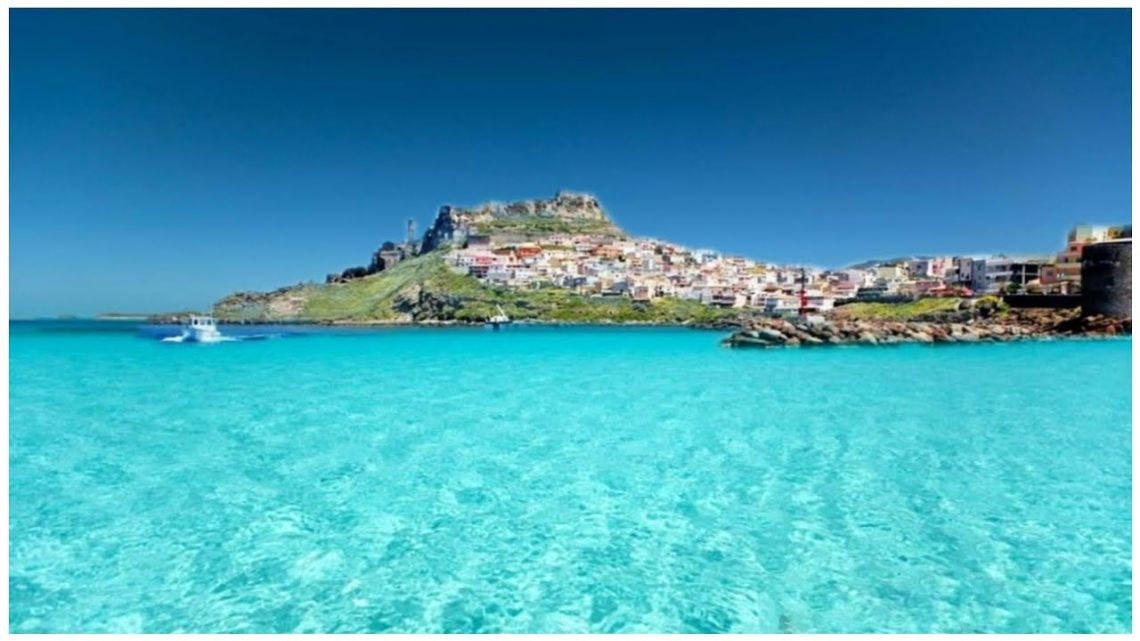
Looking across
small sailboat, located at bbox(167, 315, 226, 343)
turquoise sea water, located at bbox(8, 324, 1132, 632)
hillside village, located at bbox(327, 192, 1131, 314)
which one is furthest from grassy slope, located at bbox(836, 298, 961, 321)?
small sailboat, located at bbox(167, 315, 226, 343)

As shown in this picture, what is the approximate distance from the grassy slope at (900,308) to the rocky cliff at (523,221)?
58.2 meters

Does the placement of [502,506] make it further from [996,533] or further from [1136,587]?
[1136,587]

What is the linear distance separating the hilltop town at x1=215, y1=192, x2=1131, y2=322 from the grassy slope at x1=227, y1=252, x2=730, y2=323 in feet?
0.75

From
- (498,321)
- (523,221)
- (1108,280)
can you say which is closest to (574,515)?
(1108,280)

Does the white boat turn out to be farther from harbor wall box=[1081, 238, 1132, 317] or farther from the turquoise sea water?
harbor wall box=[1081, 238, 1132, 317]

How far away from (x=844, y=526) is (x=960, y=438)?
14.1 feet

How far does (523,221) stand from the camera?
370 ft

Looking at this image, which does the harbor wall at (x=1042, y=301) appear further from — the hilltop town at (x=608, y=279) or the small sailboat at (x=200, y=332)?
the small sailboat at (x=200, y=332)

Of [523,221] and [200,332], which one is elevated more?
[523,221]

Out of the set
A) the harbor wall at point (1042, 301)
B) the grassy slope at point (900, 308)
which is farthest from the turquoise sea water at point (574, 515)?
the grassy slope at point (900, 308)

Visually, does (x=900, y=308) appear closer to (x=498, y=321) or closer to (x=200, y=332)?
(x=498, y=321)

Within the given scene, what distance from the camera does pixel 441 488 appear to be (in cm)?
636

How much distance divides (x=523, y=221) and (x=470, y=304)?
45.6 metres

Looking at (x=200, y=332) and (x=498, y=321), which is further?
(x=498, y=321)
